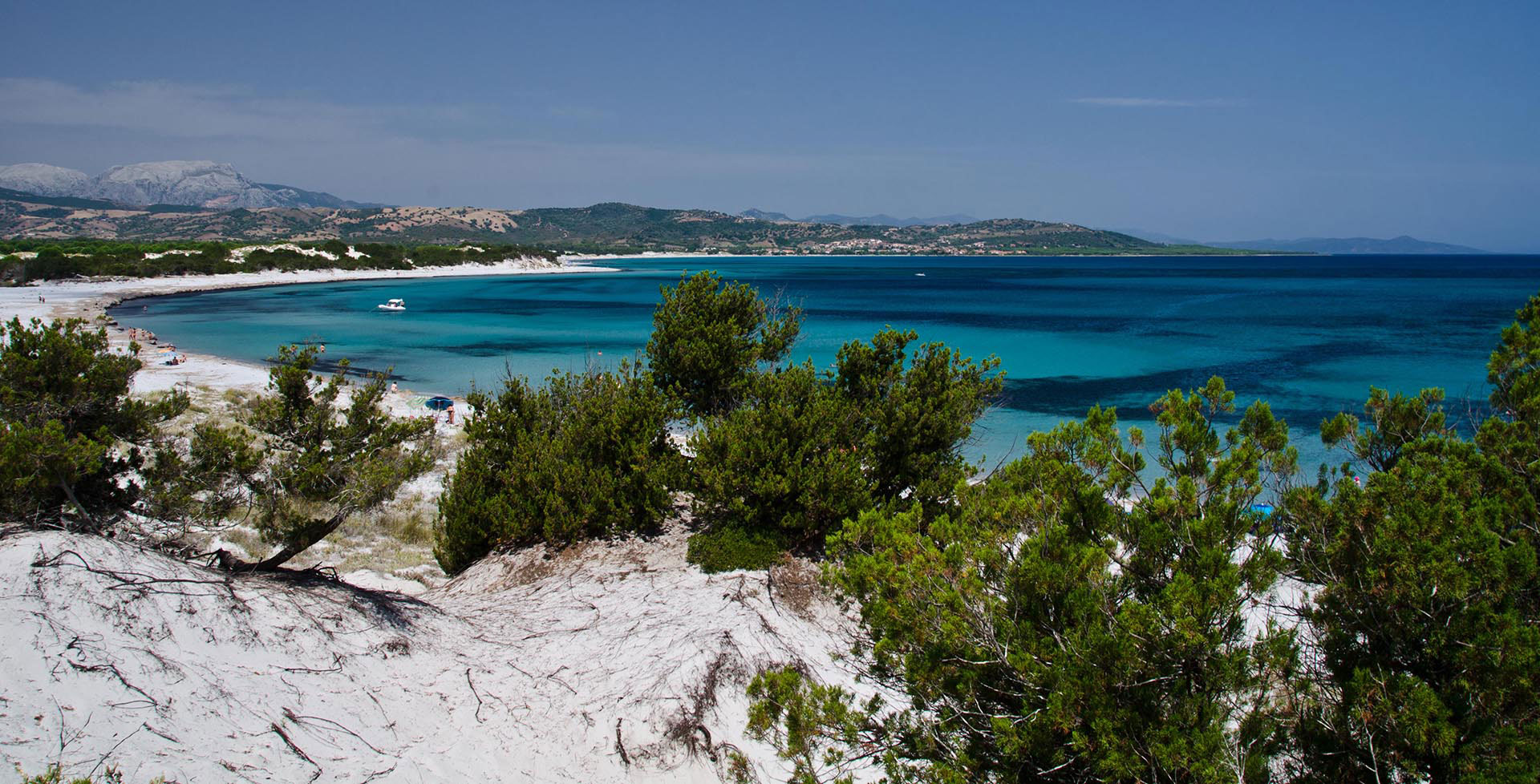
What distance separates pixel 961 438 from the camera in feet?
41.0

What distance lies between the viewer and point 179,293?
73000 mm

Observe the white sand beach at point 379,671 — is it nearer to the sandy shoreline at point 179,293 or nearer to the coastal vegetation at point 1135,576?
the coastal vegetation at point 1135,576

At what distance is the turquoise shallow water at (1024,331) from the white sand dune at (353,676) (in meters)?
7.82

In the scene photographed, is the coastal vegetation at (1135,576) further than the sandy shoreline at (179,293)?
No

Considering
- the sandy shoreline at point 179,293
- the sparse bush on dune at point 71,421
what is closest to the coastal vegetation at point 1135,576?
the sparse bush on dune at point 71,421

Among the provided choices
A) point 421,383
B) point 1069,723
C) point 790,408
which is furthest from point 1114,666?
point 421,383

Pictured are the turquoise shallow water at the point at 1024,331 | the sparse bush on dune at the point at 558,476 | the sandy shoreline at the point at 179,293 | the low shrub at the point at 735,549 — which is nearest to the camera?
the low shrub at the point at 735,549

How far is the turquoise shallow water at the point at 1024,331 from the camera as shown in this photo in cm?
3328

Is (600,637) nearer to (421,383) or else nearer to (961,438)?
(961,438)

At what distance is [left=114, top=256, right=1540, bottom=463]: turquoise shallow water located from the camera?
109 feet

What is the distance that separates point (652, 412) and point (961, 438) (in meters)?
4.96

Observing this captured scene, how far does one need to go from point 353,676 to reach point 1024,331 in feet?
174

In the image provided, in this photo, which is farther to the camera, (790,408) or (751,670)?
(790,408)

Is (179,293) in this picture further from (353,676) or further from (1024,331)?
(353,676)
